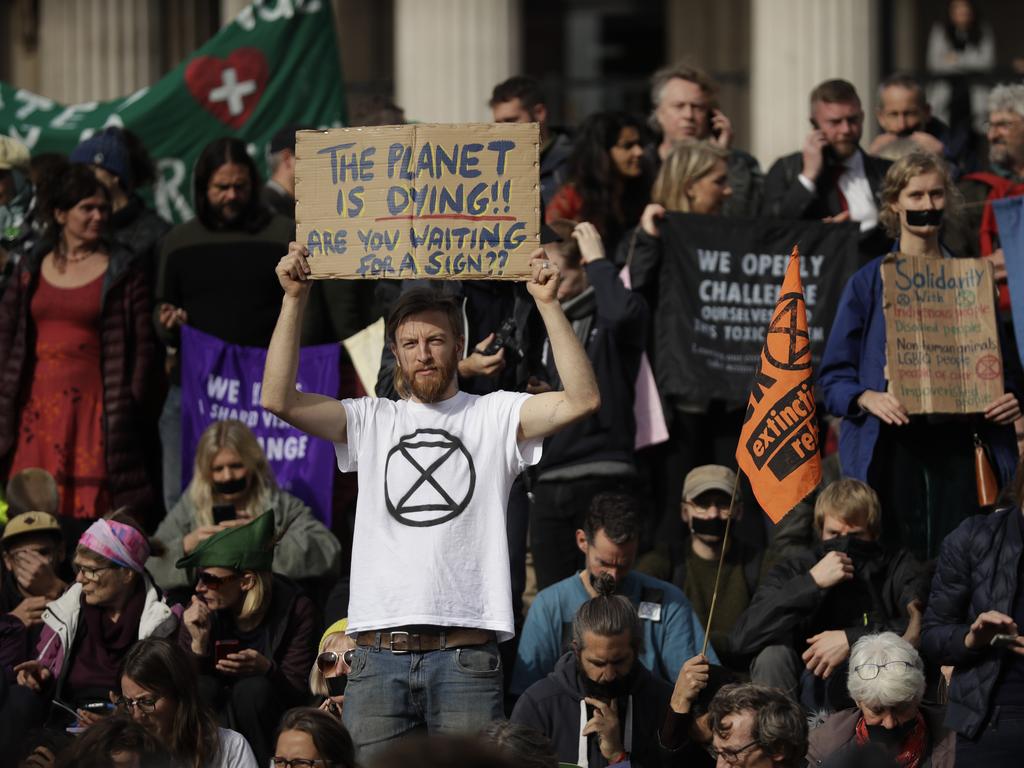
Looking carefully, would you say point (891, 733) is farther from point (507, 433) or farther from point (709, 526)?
point (507, 433)

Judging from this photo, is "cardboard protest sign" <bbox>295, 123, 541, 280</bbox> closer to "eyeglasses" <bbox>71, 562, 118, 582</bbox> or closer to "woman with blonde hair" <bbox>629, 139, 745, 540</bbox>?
"eyeglasses" <bbox>71, 562, 118, 582</bbox>

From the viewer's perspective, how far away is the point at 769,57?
642 inches

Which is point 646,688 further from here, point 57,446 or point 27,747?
point 57,446

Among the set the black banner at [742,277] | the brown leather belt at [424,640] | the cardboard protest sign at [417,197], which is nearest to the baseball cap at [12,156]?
the black banner at [742,277]

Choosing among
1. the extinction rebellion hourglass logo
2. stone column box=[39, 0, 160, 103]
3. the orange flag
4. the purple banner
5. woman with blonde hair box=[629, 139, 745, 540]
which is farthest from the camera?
stone column box=[39, 0, 160, 103]

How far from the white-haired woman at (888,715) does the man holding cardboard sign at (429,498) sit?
1.65m

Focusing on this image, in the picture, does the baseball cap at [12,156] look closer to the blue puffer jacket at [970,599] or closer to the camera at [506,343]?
the camera at [506,343]

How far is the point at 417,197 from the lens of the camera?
25.6 feet

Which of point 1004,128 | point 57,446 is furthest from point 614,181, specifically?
point 57,446

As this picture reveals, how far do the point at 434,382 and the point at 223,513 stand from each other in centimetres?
297

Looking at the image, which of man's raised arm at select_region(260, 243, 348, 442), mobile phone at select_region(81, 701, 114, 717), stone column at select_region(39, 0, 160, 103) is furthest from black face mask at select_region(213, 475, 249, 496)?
stone column at select_region(39, 0, 160, 103)

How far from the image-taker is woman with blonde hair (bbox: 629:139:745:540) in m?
10.8

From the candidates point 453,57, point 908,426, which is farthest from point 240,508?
point 453,57

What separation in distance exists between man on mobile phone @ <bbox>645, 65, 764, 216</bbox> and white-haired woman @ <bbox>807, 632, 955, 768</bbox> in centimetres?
346
